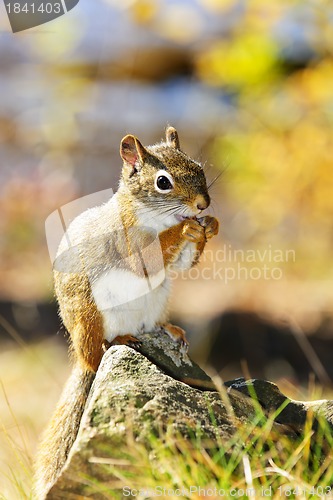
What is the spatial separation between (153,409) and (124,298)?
2.04 ft

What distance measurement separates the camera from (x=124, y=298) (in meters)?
3.34

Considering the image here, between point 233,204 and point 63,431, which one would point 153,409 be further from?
point 233,204

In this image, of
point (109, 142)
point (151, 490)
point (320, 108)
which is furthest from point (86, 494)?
point (109, 142)

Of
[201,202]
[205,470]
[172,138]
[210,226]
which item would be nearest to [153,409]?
[205,470]

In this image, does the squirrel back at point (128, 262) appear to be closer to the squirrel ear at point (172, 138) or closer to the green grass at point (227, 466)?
the squirrel ear at point (172, 138)

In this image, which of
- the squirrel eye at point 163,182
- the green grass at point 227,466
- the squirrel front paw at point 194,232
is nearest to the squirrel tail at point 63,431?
the green grass at point 227,466

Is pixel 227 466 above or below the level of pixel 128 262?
below

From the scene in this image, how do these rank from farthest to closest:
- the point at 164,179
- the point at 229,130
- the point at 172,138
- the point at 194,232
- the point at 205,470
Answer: the point at 229,130, the point at 172,138, the point at 164,179, the point at 194,232, the point at 205,470

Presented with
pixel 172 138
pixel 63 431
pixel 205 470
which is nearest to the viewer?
pixel 205 470

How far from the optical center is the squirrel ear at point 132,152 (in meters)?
3.41

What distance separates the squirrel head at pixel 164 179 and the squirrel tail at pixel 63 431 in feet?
2.99

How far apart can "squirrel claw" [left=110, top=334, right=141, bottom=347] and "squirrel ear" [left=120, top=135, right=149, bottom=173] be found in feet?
2.69

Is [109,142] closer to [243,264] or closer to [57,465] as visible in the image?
[243,264]

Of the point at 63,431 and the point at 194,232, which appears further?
the point at 63,431
